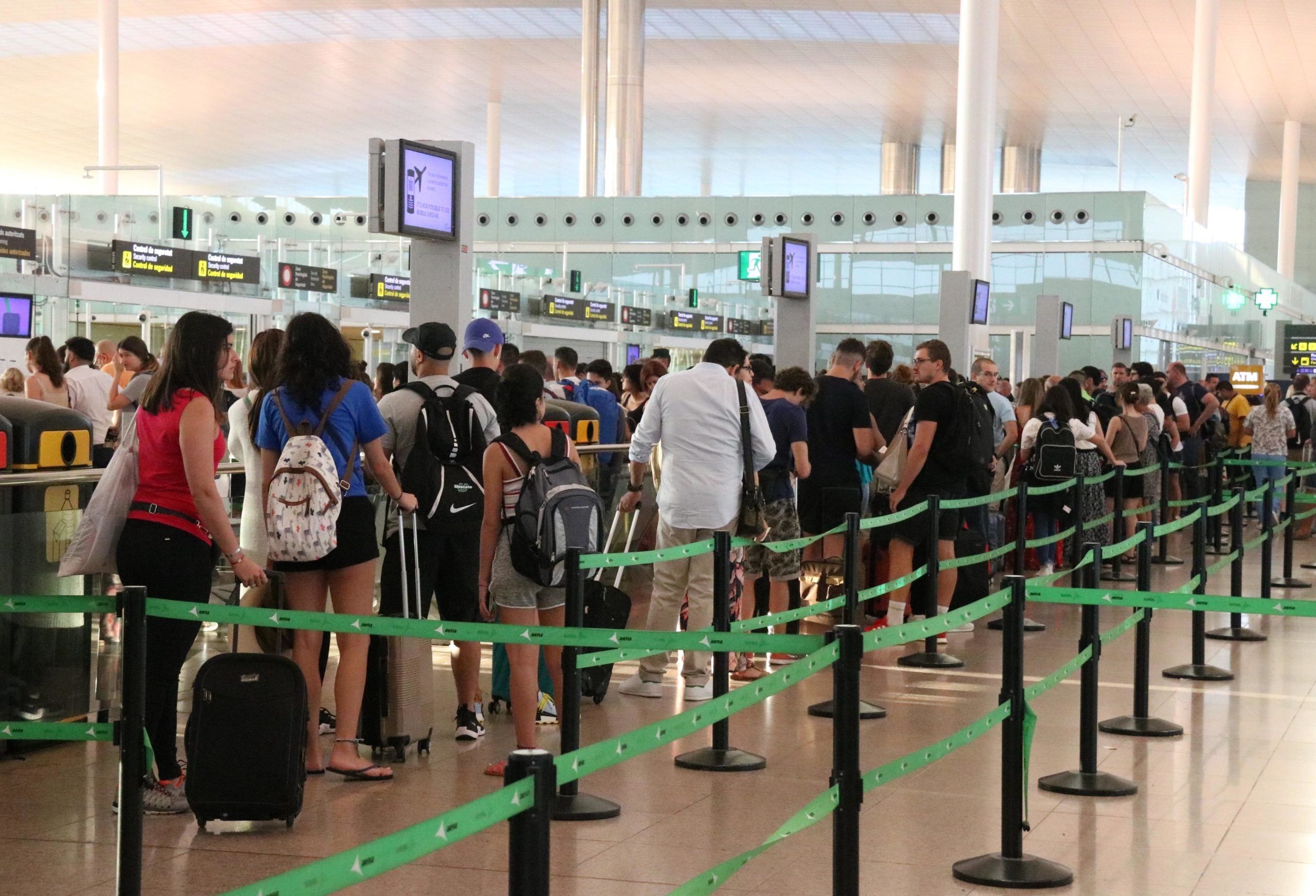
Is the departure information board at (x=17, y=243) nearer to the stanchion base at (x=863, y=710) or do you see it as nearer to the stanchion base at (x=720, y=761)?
the stanchion base at (x=863, y=710)

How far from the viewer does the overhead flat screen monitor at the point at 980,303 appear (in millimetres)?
16219

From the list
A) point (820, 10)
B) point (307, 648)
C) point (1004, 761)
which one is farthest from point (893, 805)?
point (820, 10)

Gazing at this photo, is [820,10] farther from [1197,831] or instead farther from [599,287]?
[1197,831]

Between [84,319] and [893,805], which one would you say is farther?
[84,319]

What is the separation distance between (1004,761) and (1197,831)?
106 centimetres

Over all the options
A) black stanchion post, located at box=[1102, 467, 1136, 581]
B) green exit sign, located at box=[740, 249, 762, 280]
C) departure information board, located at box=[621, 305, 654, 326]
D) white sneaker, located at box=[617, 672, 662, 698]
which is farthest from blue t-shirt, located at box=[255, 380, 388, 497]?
green exit sign, located at box=[740, 249, 762, 280]

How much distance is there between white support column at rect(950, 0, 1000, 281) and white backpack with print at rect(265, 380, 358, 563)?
63.6 feet

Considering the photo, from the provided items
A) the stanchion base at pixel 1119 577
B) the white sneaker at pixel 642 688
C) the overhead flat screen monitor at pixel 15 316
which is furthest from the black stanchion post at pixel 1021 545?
the overhead flat screen monitor at pixel 15 316

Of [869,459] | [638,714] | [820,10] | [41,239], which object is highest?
[820,10]

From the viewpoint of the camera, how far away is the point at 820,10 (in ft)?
126

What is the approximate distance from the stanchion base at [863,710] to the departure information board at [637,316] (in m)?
23.5

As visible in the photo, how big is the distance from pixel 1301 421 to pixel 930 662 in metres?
10.9

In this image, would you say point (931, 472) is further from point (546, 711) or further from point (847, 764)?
point (847, 764)

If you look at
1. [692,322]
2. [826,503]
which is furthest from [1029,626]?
[692,322]
